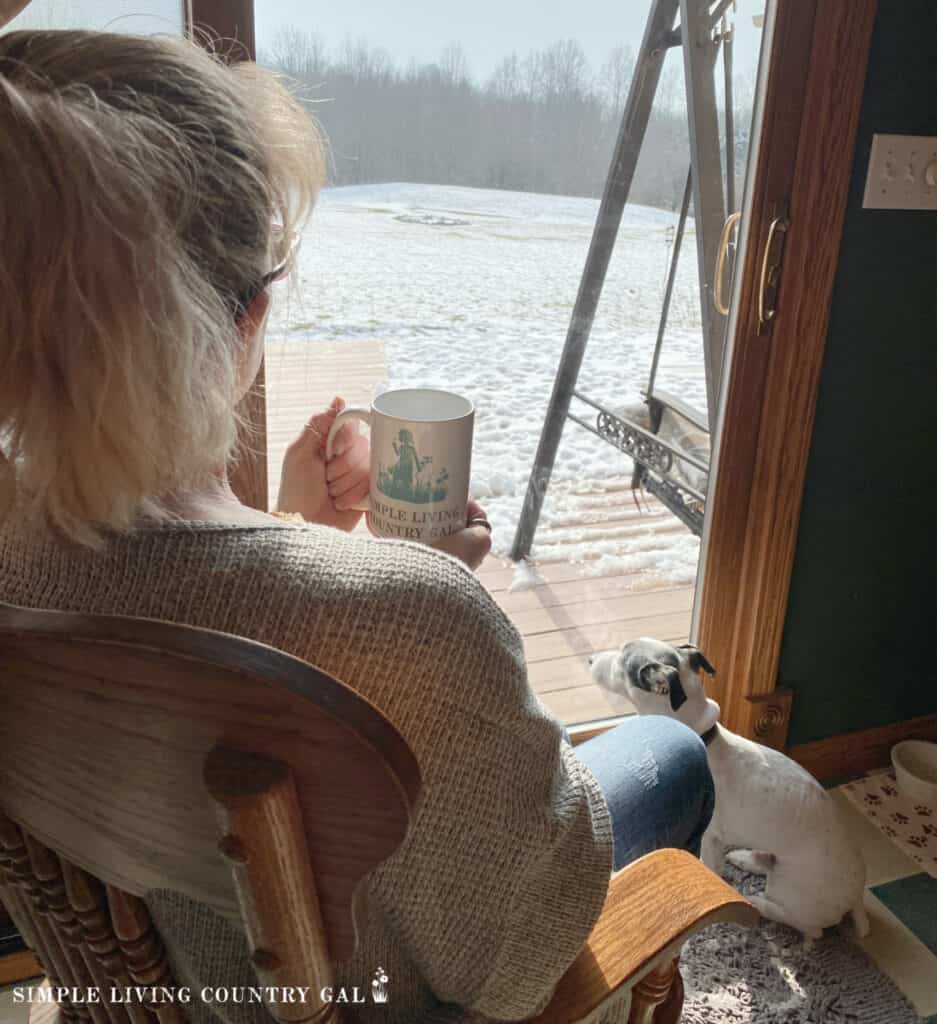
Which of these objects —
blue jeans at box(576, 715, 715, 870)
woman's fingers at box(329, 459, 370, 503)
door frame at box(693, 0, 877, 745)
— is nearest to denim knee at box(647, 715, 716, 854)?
blue jeans at box(576, 715, 715, 870)

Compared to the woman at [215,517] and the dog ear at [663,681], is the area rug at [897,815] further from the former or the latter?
the woman at [215,517]

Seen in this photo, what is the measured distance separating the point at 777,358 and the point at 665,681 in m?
0.54

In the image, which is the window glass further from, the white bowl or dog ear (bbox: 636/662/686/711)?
the white bowl

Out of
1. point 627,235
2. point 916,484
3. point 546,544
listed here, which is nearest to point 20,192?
point 627,235

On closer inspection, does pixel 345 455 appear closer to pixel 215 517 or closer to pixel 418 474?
pixel 418 474

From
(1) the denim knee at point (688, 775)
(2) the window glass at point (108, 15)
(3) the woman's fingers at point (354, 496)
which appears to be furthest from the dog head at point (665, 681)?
(2) the window glass at point (108, 15)

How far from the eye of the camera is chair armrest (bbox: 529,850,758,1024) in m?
0.65

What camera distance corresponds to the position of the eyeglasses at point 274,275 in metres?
0.57

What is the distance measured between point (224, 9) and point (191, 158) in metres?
0.67

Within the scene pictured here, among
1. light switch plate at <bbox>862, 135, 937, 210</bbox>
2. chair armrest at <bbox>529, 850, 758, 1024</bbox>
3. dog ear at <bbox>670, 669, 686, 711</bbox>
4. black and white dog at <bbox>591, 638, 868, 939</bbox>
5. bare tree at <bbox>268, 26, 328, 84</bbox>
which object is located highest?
bare tree at <bbox>268, 26, 328, 84</bbox>

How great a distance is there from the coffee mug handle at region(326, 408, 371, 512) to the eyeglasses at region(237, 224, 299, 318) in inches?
7.9

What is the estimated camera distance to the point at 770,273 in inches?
55.7

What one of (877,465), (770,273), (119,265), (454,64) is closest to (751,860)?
(877,465)

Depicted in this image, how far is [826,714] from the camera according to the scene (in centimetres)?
178
